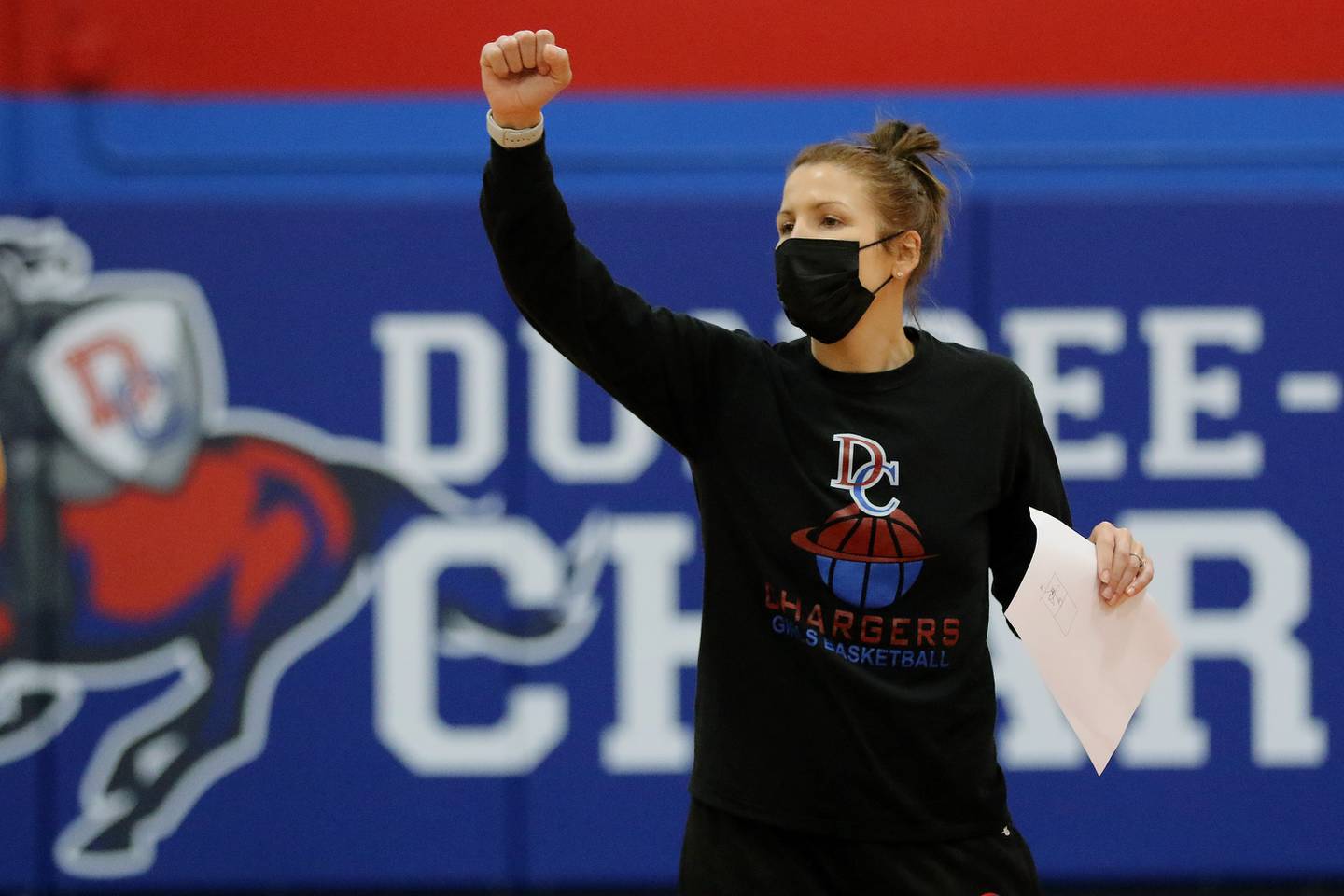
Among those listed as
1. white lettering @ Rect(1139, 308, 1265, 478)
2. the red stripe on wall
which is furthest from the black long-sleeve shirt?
the red stripe on wall

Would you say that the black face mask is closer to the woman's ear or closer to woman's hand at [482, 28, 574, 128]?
the woman's ear

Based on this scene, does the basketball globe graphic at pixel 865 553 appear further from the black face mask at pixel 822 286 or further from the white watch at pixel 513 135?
the white watch at pixel 513 135

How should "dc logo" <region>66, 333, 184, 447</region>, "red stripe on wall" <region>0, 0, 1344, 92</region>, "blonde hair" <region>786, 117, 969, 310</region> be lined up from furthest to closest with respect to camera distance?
"red stripe on wall" <region>0, 0, 1344, 92</region>
"dc logo" <region>66, 333, 184, 447</region>
"blonde hair" <region>786, 117, 969, 310</region>

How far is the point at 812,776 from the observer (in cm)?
147

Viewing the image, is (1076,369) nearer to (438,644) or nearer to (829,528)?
(438,644)

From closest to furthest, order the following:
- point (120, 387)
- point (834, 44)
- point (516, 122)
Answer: point (516, 122)
point (120, 387)
point (834, 44)

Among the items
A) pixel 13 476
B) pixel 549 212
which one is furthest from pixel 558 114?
pixel 549 212

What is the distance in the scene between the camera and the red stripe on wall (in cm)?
305

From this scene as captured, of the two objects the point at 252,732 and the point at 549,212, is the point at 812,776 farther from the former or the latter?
the point at 252,732

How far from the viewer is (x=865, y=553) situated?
4.89 feet

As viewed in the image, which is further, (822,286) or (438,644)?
(438,644)

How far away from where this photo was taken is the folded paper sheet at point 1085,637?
1.53 m

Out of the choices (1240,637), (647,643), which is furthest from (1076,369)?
(647,643)

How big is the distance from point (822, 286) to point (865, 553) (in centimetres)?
30
